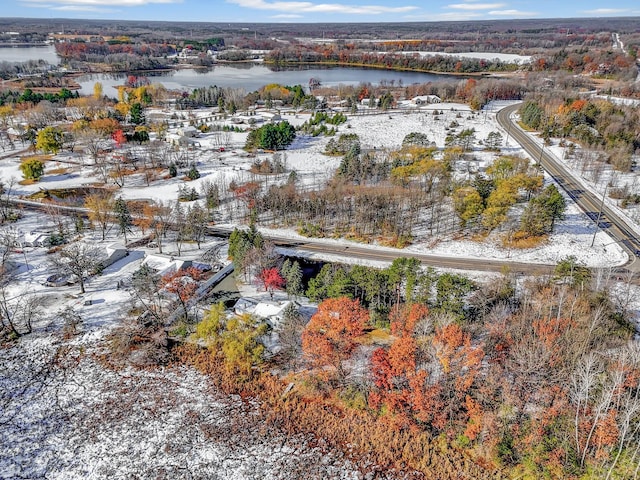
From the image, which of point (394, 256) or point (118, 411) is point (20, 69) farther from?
point (118, 411)

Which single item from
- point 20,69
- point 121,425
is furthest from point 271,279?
point 20,69

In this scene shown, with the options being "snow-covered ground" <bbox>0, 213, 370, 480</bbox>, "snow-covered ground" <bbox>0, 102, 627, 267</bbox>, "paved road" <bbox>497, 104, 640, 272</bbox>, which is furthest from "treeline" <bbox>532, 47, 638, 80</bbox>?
"snow-covered ground" <bbox>0, 213, 370, 480</bbox>

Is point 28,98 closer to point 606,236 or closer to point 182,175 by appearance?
point 182,175

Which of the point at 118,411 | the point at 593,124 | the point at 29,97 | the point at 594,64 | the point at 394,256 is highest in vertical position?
the point at 594,64

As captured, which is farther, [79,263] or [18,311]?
[79,263]

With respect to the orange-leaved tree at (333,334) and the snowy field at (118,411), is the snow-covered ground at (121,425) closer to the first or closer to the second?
the snowy field at (118,411)

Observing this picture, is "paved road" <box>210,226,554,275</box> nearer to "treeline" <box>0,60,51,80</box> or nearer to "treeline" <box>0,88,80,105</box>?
"treeline" <box>0,88,80,105</box>
